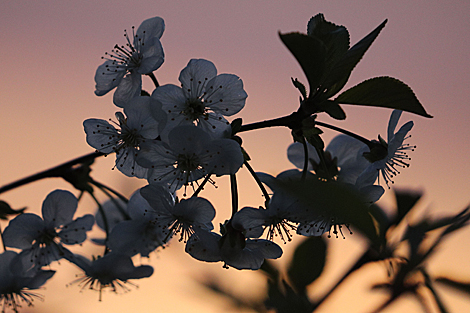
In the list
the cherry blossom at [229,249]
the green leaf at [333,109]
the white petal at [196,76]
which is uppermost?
the white petal at [196,76]

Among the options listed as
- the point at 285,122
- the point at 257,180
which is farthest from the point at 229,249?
the point at 285,122

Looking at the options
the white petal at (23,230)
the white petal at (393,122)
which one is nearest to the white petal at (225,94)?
the white petal at (393,122)

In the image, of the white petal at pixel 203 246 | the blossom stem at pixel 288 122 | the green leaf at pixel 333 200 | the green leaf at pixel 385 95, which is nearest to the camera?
the green leaf at pixel 333 200

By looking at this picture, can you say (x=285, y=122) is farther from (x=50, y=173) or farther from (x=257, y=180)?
(x=50, y=173)

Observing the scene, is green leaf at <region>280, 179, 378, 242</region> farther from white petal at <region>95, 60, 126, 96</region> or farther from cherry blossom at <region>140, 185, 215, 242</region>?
white petal at <region>95, 60, 126, 96</region>

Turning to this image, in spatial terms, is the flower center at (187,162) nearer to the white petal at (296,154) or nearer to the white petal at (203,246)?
the white petal at (203,246)

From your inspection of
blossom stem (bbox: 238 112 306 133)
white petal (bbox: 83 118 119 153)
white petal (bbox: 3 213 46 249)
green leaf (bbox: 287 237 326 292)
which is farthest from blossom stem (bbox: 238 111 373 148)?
white petal (bbox: 3 213 46 249)

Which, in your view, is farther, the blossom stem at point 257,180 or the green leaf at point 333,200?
the blossom stem at point 257,180

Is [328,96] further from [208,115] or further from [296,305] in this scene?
[296,305]
